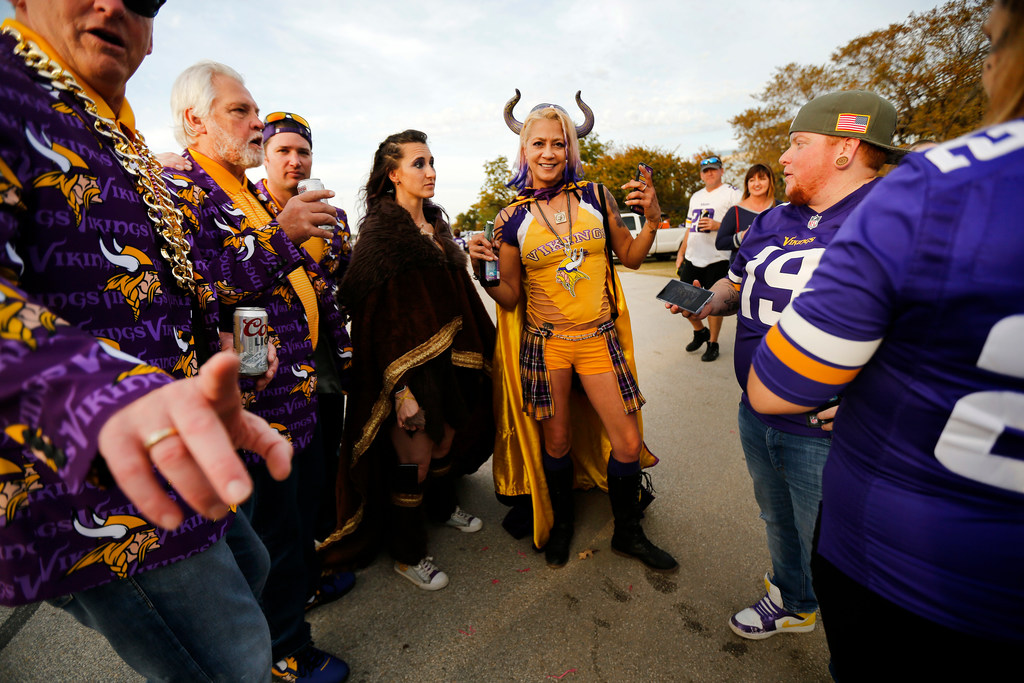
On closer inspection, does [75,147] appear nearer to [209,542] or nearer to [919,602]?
[209,542]

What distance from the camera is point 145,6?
98cm

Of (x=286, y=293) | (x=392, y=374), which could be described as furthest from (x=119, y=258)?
(x=392, y=374)

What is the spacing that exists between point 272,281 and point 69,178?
0.78 m

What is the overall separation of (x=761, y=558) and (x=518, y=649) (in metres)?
1.31

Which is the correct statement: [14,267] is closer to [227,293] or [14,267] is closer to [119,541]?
[119,541]

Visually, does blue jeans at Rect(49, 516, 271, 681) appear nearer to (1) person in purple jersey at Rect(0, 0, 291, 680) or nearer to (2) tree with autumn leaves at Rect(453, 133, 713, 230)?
(1) person in purple jersey at Rect(0, 0, 291, 680)

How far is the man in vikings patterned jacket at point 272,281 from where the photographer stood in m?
1.52

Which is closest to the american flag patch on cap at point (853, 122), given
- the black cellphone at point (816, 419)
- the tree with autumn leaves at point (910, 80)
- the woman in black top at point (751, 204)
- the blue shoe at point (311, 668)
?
the black cellphone at point (816, 419)

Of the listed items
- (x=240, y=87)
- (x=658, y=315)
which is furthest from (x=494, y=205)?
(x=240, y=87)

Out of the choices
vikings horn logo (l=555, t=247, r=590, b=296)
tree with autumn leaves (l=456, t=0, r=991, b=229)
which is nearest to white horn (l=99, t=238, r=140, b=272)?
vikings horn logo (l=555, t=247, r=590, b=296)

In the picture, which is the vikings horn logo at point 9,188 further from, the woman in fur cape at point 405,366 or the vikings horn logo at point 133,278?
the woman in fur cape at point 405,366

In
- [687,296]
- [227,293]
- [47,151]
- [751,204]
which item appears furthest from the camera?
[751,204]

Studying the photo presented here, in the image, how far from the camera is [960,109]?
11844 millimetres

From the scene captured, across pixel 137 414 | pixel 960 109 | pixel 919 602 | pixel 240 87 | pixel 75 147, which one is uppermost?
pixel 960 109
